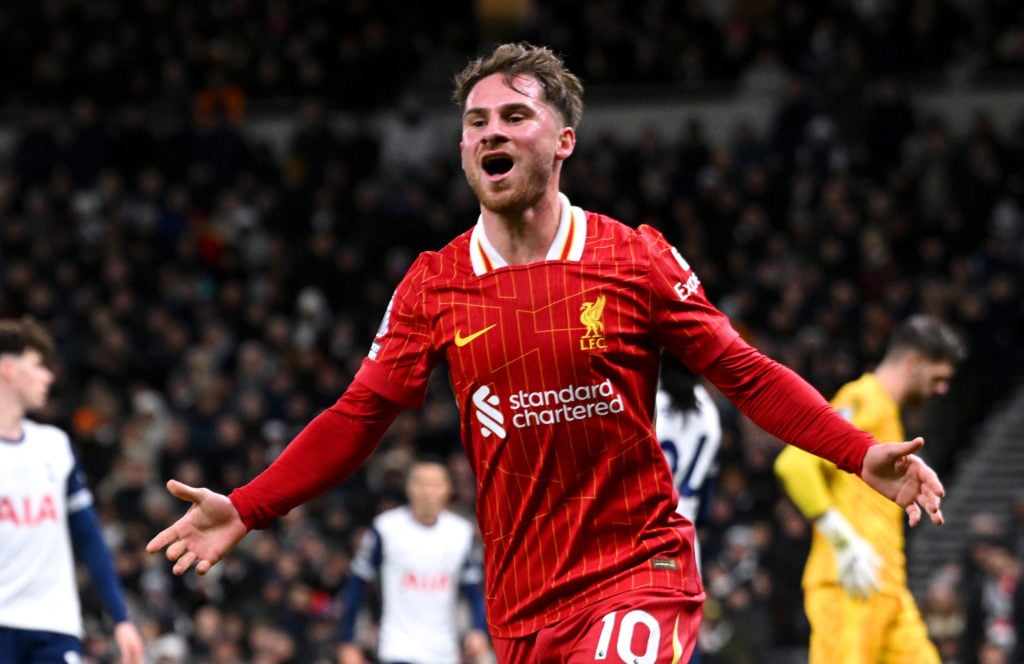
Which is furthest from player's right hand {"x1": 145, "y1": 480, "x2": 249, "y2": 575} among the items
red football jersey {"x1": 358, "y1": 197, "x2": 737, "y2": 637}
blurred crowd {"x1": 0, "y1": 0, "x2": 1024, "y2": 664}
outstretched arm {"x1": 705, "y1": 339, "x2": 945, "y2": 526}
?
blurred crowd {"x1": 0, "y1": 0, "x2": 1024, "y2": 664}

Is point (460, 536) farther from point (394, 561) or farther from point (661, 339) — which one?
point (661, 339)

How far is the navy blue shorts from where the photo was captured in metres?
7.27

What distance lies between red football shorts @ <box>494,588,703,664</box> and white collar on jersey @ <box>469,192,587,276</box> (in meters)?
1.01

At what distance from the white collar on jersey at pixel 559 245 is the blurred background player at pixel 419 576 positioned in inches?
217

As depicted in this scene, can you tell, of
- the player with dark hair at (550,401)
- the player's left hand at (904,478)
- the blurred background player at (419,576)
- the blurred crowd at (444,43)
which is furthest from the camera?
the blurred crowd at (444,43)

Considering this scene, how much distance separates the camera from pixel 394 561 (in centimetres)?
1041

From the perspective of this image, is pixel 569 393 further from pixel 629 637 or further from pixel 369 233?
pixel 369 233

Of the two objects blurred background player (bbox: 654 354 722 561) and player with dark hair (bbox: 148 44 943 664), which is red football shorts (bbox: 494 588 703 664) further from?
blurred background player (bbox: 654 354 722 561)

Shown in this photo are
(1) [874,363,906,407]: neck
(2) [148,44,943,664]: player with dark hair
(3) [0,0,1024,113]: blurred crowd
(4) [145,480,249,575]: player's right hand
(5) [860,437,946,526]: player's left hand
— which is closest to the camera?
(5) [860,437,946,526]: player's left hand

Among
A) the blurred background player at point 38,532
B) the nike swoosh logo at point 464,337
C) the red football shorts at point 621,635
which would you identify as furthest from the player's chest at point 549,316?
the blurred background player at point 38,532

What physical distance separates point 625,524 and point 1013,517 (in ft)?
42.5

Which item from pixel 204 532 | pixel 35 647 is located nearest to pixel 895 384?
pixel 35 647

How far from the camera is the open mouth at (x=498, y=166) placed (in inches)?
192

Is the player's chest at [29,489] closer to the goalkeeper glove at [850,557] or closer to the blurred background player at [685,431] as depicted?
the blurred background player at [685,431]
